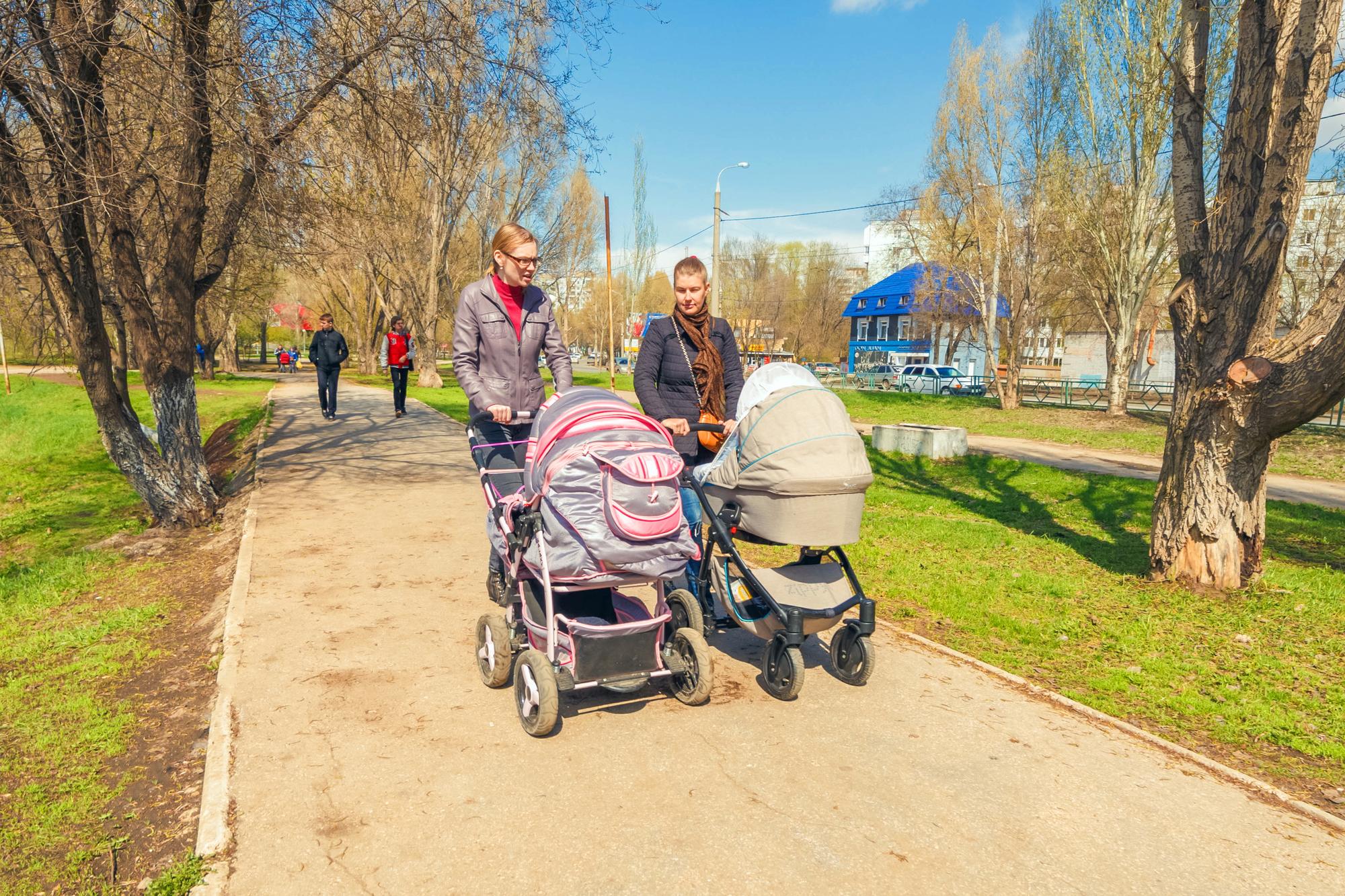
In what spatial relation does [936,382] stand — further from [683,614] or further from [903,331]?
[683,614]

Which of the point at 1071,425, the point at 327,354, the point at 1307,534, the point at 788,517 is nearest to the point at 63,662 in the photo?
the point at 788,517

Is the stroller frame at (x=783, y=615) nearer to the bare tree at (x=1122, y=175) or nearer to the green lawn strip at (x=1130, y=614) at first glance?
the green lawn strip at (x=1130, y=614)

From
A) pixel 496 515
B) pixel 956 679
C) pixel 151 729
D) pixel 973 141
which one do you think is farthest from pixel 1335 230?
pixel 151 729

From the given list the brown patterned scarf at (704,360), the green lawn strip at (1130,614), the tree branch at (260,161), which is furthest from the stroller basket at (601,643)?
the tree branch at (260,161)

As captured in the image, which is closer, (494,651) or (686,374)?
(494,651)

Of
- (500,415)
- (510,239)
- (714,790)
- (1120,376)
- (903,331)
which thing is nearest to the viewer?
(714,790)

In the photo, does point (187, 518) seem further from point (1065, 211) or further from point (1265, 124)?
point (1065, 211)

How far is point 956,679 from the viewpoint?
4.44m

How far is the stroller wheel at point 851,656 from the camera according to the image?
4.15 m

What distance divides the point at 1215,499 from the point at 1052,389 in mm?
31192

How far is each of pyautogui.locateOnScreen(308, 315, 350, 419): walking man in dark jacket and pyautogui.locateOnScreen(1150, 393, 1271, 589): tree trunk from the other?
13.1m

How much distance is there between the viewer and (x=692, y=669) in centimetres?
382

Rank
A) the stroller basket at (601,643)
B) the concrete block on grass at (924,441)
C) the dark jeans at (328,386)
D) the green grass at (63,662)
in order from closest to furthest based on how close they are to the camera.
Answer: the green grass at (63,662)
the stroller basket at (601,643)
the concrete block on grass at (924,441)
the dark jeans at (328,386)

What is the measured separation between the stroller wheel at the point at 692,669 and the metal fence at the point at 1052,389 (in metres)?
19.5
